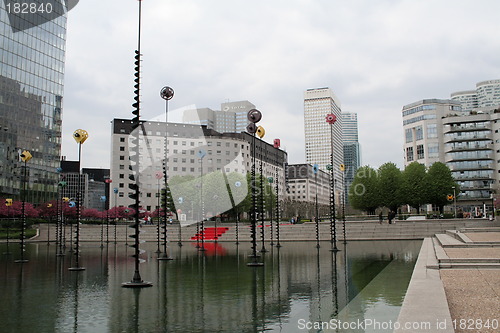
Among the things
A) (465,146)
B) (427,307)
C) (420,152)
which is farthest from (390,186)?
(427,307)

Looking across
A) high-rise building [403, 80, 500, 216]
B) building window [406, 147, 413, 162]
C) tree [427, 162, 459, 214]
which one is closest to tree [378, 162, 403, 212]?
tree [427, 162, 459, 214]

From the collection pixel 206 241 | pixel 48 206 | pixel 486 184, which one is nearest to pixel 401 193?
pixel 486 184

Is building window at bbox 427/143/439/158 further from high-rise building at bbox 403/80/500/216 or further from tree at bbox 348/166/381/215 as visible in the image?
tree at bbox 348/166/381/215

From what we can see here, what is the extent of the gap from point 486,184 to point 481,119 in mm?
15669

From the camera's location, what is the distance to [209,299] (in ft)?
42.4

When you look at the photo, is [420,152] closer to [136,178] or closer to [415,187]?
[415,187]

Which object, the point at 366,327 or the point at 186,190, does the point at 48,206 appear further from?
the point at 366,327

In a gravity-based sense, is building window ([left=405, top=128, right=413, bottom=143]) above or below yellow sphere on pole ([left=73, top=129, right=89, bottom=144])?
above

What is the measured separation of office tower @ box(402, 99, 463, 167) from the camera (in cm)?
11462

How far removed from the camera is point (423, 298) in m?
9.56

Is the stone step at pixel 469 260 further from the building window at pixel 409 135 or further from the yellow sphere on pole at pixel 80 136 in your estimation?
the building window at pixel 409 135

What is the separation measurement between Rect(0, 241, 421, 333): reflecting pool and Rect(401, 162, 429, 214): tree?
208 feet

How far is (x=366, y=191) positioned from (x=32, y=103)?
6585cm

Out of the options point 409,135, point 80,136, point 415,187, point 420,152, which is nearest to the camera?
point 80,136
